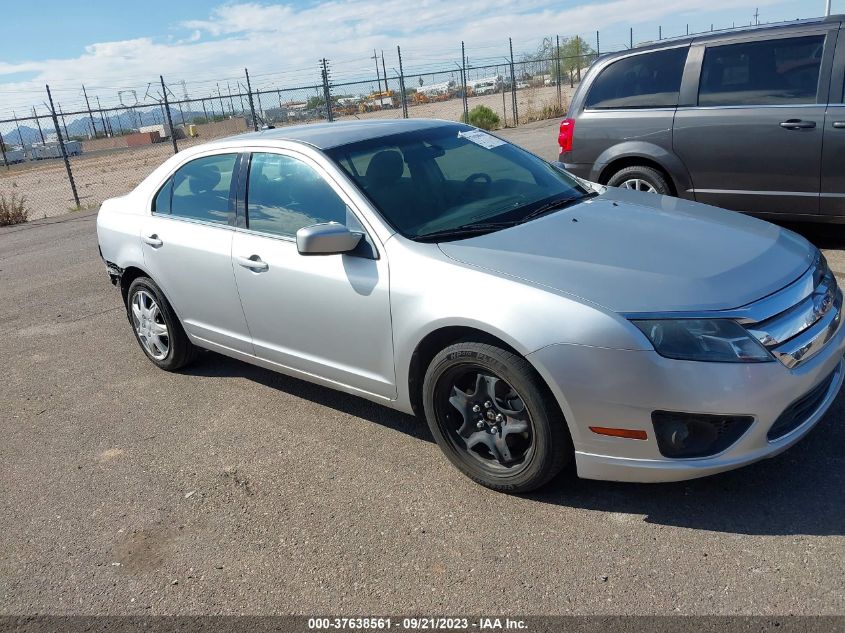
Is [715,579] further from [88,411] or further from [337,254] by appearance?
[88,411]

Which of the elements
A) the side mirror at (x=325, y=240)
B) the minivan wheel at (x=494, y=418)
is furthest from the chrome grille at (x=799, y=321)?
the side mirror at (x=325, y=240)

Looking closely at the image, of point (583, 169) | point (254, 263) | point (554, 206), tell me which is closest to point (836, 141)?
point (583, 169)

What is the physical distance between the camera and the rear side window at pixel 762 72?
597 centimetres

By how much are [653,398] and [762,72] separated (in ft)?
15.3

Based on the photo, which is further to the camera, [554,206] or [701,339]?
[554,206]

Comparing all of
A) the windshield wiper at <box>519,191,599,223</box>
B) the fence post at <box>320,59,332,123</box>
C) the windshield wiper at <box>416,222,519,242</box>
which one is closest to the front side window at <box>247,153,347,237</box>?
the windshield wiper at <box>416,222,519,242</box>

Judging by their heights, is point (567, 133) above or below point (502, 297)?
above

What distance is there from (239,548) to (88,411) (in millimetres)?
2167

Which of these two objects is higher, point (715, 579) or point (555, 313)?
point (555, 313)

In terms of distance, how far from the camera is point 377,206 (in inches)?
145

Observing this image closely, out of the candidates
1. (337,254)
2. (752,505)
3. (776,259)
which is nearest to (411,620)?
(752,505)

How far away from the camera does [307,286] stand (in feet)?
12.4

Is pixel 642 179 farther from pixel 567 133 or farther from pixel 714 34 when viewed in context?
pixel 714 34

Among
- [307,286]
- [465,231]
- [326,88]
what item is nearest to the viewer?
[465,231]
